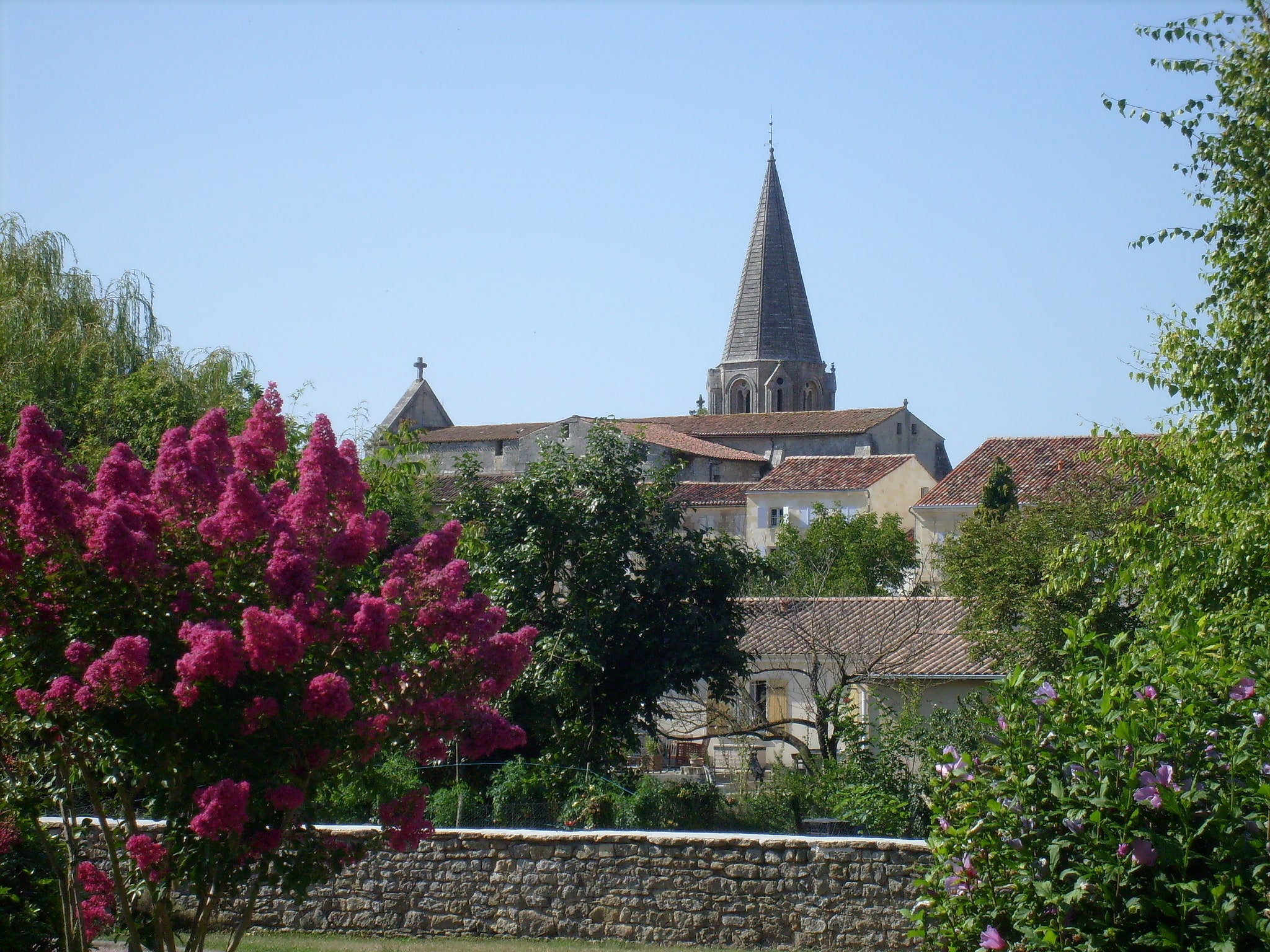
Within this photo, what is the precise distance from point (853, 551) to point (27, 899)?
40.6m

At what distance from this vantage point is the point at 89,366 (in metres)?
21.9

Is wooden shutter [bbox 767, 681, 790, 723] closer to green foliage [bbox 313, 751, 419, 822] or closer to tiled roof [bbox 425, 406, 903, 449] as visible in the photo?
green foliage [bbox 313, 751, 419, 822]

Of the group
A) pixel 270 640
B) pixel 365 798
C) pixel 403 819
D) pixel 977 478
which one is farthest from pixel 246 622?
pixel 977 478

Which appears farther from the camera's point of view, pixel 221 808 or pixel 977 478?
pixel 977 478

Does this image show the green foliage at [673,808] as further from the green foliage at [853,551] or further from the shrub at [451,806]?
the green foliage at [853,551]

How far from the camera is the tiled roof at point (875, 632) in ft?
75.8

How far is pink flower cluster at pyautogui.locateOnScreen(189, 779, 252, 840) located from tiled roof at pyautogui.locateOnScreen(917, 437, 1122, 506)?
39310mm

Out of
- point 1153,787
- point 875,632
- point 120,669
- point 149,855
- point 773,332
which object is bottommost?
point 149,855

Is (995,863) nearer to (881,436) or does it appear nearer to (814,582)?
(814,582)

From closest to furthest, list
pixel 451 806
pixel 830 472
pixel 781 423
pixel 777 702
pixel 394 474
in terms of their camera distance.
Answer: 1. pixel 451 806
2. pixel 394 474
3. pixel 777 702
4. pixel 830 472
5. pixel 781 423

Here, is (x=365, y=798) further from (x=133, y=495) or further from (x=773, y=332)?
(x=773, y=332)

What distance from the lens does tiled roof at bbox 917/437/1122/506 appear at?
145 feet

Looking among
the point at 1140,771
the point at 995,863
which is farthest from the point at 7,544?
the point at 1140,771

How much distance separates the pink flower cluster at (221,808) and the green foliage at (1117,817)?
2970 millimetres
